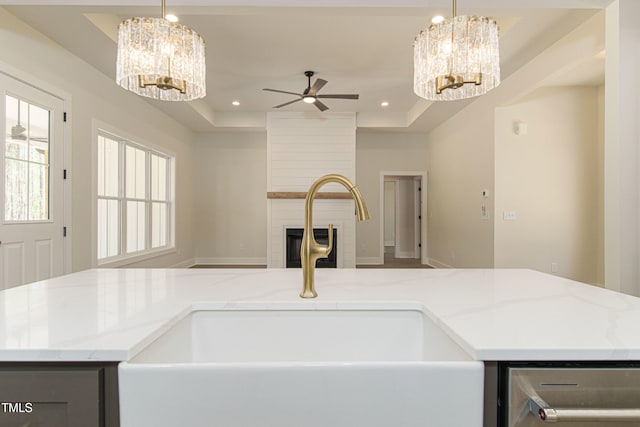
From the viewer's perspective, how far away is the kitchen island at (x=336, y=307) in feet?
2.08

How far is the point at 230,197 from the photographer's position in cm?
710

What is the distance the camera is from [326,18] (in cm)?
320

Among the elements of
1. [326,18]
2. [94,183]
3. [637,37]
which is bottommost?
[94,183]

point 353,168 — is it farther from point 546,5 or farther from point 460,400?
point 460,400

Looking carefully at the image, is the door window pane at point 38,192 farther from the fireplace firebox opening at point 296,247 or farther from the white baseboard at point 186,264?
the fireplace firebox opening at point 296,247

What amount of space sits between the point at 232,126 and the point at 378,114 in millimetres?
2732

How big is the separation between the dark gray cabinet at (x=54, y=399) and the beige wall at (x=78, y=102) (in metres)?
3.25

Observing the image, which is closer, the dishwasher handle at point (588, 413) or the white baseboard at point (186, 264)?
the dishwasher handle at point (588, 413)

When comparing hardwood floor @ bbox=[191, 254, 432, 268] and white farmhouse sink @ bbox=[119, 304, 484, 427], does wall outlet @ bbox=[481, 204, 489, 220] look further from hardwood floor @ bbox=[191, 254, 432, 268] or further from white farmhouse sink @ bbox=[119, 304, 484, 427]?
white farmhouse sink @ bbox=[119, 304, 484, 427]

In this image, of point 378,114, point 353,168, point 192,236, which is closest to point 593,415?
point 353,168

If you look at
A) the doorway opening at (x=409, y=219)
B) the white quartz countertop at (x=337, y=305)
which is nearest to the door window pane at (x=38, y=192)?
the white quartz countertop at (x=337, y=305)

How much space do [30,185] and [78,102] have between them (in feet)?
3.64

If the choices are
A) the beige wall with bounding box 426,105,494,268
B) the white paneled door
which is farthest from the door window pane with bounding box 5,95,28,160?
the beige wall with bounding box 426,105,494,268

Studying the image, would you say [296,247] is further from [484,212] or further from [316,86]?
[484,212]
